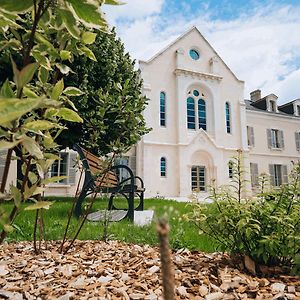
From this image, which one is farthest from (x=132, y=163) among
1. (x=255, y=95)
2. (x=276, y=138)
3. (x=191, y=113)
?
(x=255, y=95)

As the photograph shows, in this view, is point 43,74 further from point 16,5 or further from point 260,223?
point 260,223

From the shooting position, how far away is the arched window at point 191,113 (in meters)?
18.9

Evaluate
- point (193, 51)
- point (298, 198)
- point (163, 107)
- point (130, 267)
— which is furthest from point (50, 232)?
point (193, 51)

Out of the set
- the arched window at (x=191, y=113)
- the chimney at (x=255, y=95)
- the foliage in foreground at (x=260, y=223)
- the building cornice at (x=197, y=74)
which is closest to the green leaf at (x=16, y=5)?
the foliage in foreground at (x=260, y=223)

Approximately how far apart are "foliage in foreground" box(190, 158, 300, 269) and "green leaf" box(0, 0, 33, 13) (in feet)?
5.31

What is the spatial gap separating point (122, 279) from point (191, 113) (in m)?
17.8

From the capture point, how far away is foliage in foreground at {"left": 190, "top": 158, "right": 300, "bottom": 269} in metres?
1.92

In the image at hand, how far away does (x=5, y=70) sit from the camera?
914 centimetres

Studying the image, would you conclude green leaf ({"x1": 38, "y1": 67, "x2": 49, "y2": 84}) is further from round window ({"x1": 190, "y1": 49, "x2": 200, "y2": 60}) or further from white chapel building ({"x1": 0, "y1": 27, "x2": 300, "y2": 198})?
round window ({"x1": 190, "y1": 49, "x2": 200, "y2": 60})

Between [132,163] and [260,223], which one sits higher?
[132,163]

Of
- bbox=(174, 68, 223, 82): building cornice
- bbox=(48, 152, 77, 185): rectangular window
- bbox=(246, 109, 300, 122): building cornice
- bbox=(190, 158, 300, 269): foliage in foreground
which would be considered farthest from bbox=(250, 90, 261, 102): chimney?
bbox=(190, 158, 300, 269): foliage in foreground

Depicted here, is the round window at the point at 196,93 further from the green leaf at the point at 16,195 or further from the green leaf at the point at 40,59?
the green leaf at the point at 16,195

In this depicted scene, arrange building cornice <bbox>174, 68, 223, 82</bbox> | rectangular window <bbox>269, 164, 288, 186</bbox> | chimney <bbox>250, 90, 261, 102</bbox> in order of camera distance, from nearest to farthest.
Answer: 1. building cornice <bbox>174, 68, 223, 82</bbox>
2. rectangular window <bbox>269, 164, 288, 186</bbox>
3. chimney <bbox>250, 90, 261, 102</bbox>

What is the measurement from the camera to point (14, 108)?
62cm
